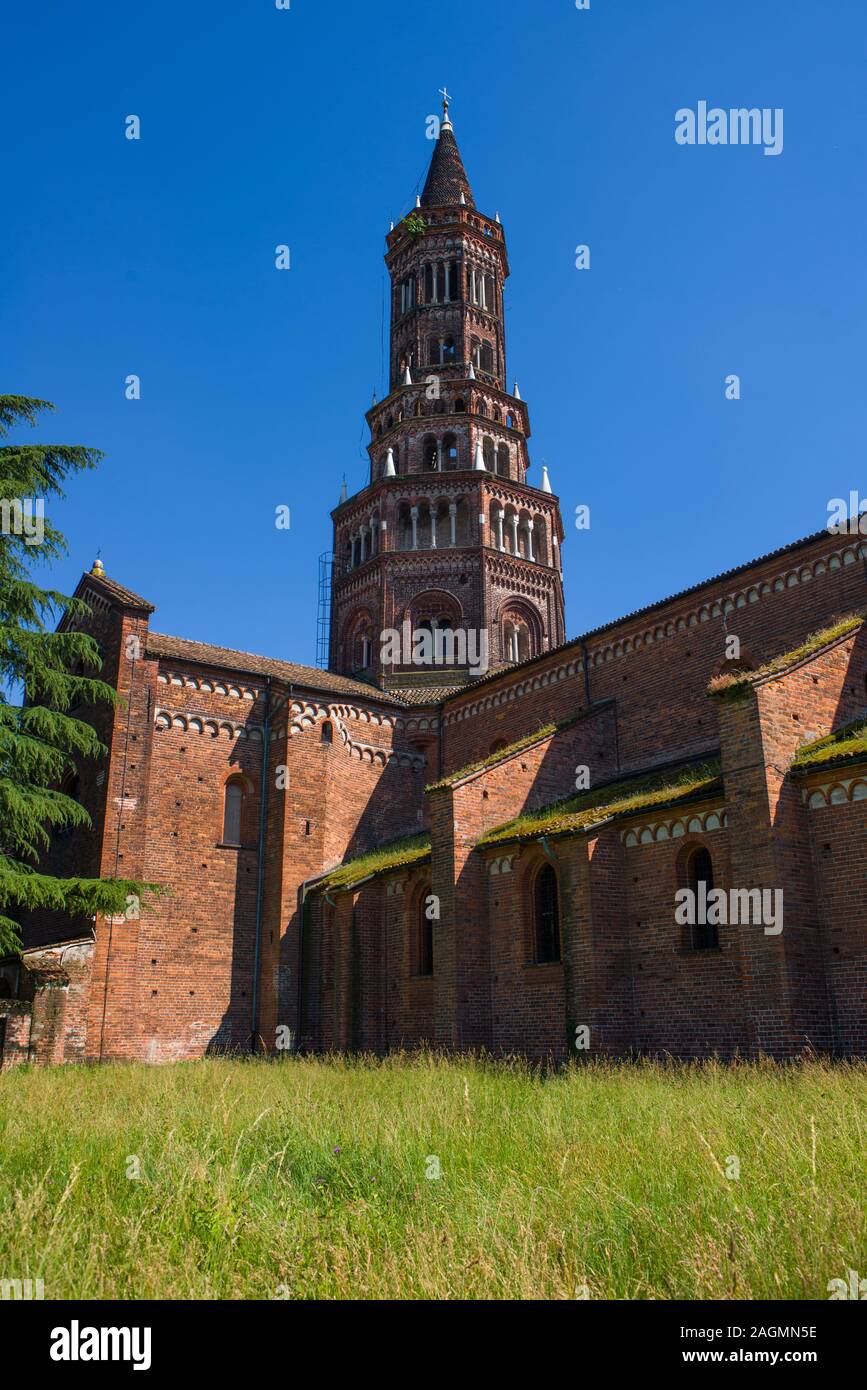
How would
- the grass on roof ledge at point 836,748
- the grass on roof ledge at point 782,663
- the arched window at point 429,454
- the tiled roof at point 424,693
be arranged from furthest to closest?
the arched window at point 429,454 < the tiled roof at point 424,693 < the grass on roof ledge at point 782,663 < the grass on roof ledge at point 836,748

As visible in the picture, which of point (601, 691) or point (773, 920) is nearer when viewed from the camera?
point (773, 920)

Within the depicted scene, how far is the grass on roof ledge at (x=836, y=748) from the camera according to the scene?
1373cm

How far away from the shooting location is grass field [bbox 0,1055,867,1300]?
4.71 meters

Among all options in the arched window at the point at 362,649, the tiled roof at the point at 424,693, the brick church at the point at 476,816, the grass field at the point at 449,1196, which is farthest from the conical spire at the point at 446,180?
the grass field at the point at 449,1196

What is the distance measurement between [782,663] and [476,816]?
7.81 metres

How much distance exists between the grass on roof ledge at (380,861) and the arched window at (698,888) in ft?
25.3

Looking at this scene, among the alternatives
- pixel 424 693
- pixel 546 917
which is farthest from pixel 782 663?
pixel 424 693

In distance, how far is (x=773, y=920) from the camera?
13.5 meters

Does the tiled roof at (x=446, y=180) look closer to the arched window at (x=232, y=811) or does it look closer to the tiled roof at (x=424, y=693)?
the tiled roof at (x=424, y=693)

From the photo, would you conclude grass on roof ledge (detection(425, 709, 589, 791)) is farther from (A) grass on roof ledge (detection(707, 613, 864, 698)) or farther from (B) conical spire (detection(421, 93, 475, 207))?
(B) conical spire (detection(421, 93, 475, 207))

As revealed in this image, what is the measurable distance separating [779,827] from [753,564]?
835 centimetres

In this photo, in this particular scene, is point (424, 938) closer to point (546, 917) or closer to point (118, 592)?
point (546, 917)
